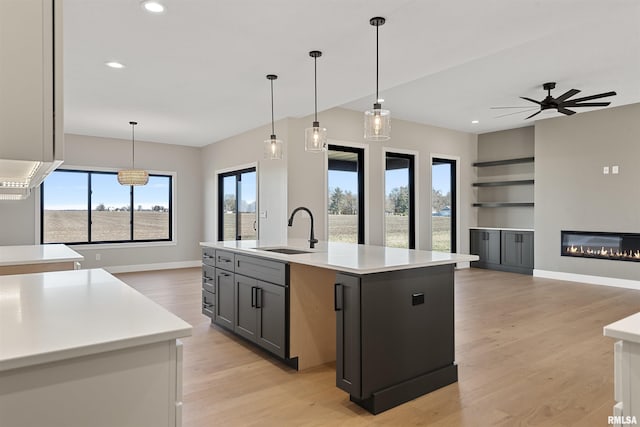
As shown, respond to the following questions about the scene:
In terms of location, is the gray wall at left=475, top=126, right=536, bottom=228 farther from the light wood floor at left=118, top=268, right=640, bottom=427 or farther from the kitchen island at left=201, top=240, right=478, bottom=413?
the kitchen island at left=201, top=240, right=478, bottom=413

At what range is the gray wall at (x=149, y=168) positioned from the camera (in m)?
6.81

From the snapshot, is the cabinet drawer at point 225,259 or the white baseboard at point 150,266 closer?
the cabinet drawer at point 225,259

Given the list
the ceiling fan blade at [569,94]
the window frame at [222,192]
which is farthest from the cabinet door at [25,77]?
the window frame at [222,192]

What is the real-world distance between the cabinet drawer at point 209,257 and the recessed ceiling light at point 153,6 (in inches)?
Answer: 88.0

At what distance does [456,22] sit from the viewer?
9.96ft

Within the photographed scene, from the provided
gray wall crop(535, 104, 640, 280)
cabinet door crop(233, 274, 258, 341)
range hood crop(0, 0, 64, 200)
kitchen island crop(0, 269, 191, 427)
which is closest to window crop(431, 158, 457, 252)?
gray wall crop(535, 104, 640, 280)

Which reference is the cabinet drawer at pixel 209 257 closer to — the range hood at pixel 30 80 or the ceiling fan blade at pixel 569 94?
the range hood at pixel 30 80

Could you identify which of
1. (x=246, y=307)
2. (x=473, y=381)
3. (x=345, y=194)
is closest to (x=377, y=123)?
(x=246, y=307)

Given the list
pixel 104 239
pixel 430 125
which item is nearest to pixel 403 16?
pixel 430 125

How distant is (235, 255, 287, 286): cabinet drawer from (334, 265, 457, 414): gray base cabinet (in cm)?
71

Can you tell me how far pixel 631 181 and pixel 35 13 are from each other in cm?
771

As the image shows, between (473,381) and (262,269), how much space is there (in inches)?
70.5

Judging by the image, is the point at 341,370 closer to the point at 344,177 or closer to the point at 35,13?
the point at 35,13

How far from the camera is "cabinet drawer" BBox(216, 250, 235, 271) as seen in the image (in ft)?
12.4
